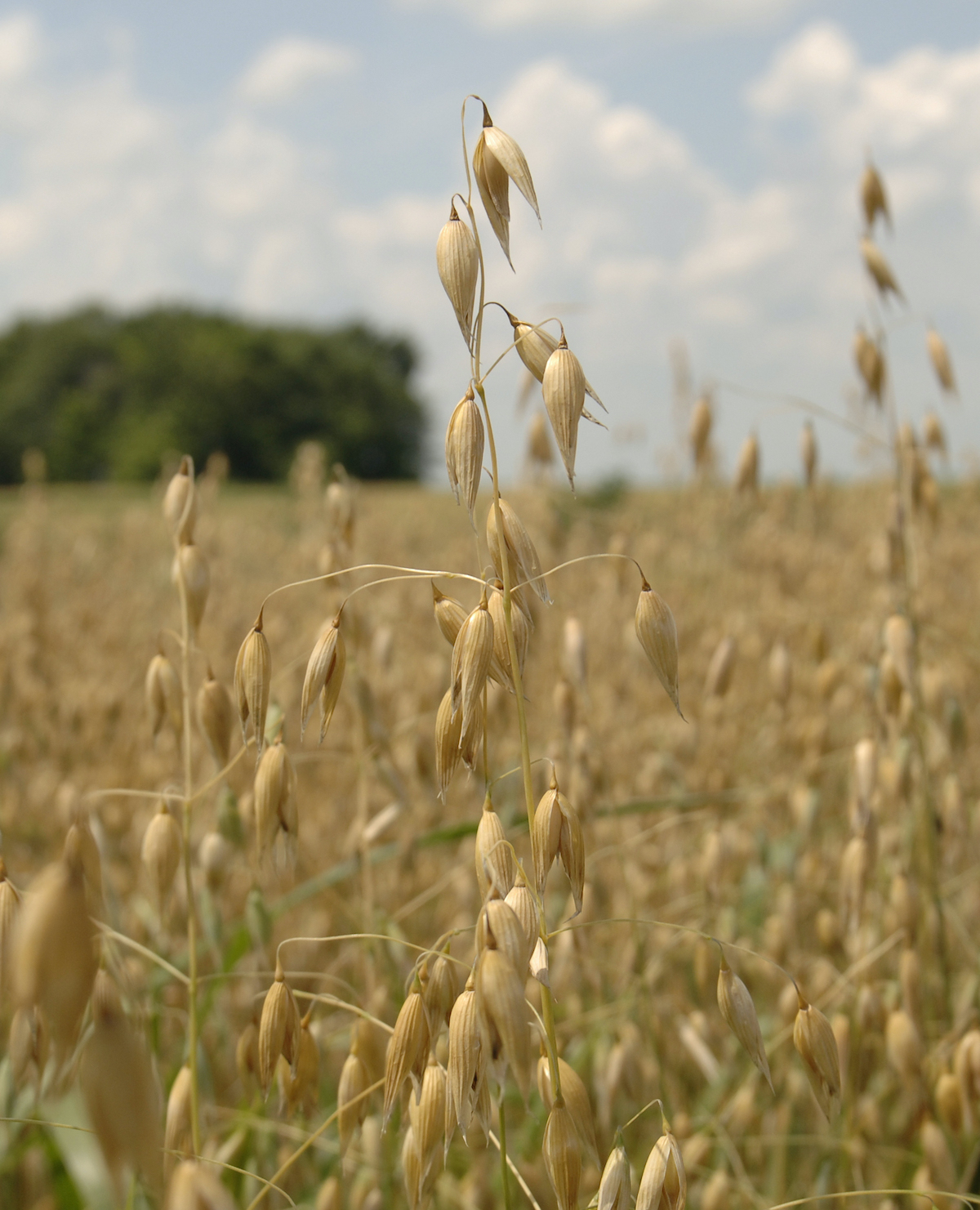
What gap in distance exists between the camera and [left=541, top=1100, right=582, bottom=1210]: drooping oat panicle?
0.68 m

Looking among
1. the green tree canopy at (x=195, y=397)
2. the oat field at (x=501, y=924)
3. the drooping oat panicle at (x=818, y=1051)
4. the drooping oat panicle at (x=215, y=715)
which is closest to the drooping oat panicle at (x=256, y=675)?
the oat field at (x=501, y=924)

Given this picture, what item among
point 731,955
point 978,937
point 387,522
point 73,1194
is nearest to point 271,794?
point 73,1194

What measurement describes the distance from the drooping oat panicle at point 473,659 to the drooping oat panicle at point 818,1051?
37cm

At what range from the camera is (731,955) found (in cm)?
180

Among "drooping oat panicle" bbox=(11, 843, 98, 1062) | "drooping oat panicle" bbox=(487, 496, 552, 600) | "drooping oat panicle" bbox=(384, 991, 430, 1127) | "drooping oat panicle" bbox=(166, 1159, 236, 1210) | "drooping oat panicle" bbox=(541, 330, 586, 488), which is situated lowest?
"drooping oat panicle" bbox=(384, 991, 430, 1127)

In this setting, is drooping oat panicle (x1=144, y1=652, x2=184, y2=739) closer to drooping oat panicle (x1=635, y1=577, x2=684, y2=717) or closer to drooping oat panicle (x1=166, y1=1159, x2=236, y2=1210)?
drooping oat panicle (x1=635, y1=577, x2=684, y2=717)

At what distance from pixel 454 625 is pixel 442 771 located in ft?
0.44

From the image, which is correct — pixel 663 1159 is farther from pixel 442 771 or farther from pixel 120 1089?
pixel 120 1089

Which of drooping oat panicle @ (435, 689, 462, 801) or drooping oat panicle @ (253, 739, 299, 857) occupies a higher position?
drooping oat panicle @ (435, 689, 462, 801)

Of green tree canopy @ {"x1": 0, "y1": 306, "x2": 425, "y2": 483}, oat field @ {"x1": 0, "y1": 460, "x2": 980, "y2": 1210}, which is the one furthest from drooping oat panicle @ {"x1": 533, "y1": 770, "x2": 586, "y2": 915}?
green tree canopy @ {"x1": 0, "y1": 306, "x2": 425, "y2": 483}

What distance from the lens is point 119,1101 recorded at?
1.47 ft

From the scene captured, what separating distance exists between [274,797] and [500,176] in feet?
1.81

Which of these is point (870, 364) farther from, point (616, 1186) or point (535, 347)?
point (616, 1186)

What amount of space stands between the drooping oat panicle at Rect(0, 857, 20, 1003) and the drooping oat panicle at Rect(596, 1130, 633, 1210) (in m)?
0.43
